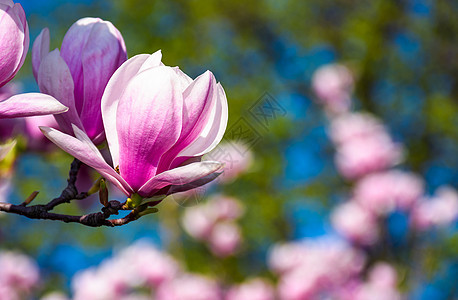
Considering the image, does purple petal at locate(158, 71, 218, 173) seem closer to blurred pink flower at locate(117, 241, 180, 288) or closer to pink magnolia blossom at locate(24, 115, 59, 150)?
pink magnolia blossom at locate(24, 115, 59, 150)

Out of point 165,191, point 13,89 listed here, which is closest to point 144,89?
point 165,191

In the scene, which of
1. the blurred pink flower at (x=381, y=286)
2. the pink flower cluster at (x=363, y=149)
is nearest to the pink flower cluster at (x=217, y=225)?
the pink flower cluster at (x=363, y=149)

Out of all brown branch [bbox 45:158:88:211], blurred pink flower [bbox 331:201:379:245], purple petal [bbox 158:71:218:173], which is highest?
blurred pink flower [bbox 331:201:379:245]

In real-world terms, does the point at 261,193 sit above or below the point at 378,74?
below

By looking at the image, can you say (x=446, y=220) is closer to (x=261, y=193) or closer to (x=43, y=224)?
(x=261, y=193)

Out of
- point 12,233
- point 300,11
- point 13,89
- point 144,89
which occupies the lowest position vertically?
point 12,233

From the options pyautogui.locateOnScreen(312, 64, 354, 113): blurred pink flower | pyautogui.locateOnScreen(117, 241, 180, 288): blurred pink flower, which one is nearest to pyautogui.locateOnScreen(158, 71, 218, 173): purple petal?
pyautogui.locateOnScreen(117, 241, 180, 288): blurred pink flower

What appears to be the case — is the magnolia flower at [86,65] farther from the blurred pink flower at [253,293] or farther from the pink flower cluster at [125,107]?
the blurred pink flower at [253,293]
